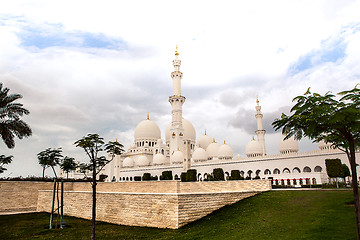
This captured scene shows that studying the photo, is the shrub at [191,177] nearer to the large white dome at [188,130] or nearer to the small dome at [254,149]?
the small dome at [254,149]

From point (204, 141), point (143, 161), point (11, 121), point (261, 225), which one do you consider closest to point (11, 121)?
point (11, 121)

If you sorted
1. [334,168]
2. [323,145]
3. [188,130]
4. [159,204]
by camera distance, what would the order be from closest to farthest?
[159,204] → [334,168] → [323,145] → [188,130]

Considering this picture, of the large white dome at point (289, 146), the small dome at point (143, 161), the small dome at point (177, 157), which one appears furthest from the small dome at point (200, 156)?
the large white dome at point (289, 146)

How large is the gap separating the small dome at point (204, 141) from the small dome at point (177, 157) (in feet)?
42.7

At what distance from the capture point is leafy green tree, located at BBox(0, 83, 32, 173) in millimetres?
21750

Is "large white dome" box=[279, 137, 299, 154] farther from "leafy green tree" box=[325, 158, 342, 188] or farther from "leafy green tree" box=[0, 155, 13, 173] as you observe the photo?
"leafy green tree" box=[0, 155, 13, 173]

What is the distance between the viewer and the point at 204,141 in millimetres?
69875

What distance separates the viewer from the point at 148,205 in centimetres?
A: 1673

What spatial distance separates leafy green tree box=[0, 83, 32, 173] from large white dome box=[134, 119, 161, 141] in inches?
2040

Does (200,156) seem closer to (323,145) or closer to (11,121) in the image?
(323,145)

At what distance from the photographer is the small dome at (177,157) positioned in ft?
187

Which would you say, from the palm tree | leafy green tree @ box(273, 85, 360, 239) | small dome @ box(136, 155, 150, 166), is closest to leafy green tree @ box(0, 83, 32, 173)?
the palm tree

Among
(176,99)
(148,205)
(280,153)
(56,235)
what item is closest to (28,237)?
(56,235)

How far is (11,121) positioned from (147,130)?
5282 centimetres
